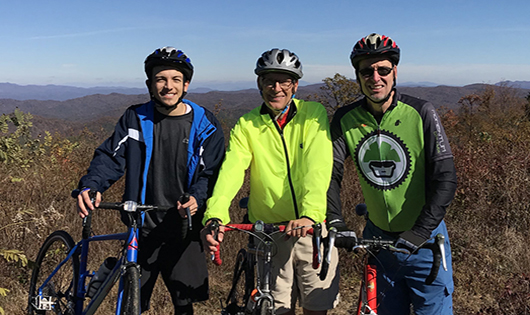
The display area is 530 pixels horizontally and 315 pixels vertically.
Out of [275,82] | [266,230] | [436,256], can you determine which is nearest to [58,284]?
[266,230]

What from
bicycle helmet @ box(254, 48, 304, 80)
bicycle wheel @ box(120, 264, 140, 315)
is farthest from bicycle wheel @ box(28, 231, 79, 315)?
bicycle helmet @ box(254, 48, 304, 80)

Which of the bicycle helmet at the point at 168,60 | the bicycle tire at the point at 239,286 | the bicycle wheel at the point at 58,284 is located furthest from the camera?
the bicycle wheel at the point at 58,284

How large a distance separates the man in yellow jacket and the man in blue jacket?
43 cm

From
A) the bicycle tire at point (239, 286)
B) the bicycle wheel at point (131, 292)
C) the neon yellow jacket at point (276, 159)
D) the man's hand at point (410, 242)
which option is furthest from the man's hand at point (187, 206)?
the man's hand at point (410, 242)

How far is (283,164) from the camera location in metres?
2.96

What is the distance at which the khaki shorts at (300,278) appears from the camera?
10.1 feet

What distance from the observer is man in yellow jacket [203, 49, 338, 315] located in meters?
2.89

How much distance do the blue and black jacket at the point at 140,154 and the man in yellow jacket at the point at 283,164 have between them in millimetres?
398

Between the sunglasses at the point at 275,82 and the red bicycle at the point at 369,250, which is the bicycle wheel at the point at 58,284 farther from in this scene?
the red bicycle at the point at 369,250

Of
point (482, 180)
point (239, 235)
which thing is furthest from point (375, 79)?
point (482, 180)

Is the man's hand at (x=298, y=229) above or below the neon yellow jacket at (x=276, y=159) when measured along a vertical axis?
below

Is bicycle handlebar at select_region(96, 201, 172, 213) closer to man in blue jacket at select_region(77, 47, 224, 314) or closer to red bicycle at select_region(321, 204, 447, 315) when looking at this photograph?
man in blue jacket at select_region(77, 47, 224, 314)

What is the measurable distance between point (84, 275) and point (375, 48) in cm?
318

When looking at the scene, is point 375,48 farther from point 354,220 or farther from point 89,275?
point 354,220
